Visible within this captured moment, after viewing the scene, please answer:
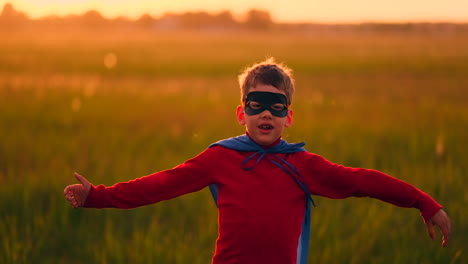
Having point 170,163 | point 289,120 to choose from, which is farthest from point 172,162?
point 289,120

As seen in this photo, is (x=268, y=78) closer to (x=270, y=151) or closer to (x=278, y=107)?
(x=278, y=107)

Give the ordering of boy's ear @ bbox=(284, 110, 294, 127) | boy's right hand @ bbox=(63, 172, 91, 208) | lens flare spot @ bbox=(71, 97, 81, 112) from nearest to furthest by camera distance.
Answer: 1. boy's right hand @ bbox=(63, 172, 91, 208)
2. boy's ear @ bbox=(284, 110, 294, 127)
3. lens flare spot @ bbox=(71, 97, 81, 112)

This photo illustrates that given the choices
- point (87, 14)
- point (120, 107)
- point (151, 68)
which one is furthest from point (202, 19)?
point (120, 107)

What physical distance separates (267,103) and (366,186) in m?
0.57

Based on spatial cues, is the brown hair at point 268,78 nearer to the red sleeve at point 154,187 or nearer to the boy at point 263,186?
the boy at point 263,186

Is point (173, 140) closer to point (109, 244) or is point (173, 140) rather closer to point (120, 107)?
point (120, 107)

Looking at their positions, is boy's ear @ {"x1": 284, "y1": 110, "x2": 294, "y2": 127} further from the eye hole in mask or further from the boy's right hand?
the boy's right hand

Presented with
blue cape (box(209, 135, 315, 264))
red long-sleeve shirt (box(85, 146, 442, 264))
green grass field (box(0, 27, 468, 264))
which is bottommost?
green grass field (box(0, 27, 468, 264))

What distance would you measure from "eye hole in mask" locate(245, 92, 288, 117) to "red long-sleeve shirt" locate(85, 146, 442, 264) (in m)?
0.20

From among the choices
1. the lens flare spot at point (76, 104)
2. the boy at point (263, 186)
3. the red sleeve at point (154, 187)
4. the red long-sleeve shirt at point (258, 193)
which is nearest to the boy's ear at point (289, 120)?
the boy at point (263, 186)

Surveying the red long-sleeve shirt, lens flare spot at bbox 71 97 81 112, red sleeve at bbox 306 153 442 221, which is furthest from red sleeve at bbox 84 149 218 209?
lens flare spot at bbox 71 97 81 112

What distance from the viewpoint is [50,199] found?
4359 mm

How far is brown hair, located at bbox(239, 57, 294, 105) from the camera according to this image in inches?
97.1

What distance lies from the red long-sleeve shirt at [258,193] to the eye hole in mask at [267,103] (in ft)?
0.64
